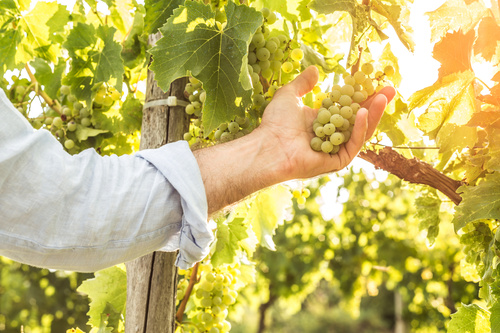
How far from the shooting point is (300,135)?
1174 mm

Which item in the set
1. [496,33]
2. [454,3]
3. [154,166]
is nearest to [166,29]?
[154,166]

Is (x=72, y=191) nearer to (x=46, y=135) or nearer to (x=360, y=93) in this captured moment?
(x=46, y=135)

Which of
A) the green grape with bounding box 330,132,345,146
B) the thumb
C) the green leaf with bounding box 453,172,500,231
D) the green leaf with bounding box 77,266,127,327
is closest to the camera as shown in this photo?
the green grape with bounding box 330,132,345,146

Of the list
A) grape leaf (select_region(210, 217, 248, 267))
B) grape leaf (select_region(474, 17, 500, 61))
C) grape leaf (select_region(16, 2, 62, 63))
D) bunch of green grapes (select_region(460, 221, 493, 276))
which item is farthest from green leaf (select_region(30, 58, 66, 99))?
bunch of green grapes (select_region(460, 221, 493, 276))

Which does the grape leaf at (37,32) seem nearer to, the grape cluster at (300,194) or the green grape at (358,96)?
the grape cluster at (300,194)

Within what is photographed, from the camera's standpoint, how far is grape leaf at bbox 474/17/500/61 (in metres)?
1.27

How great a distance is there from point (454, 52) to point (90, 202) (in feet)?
3.32

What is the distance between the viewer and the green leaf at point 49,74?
1899 mm

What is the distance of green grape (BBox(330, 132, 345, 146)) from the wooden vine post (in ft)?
2.06

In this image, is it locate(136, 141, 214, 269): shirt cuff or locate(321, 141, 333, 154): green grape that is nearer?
locate(136, 141, 214, 269): shirt cuff

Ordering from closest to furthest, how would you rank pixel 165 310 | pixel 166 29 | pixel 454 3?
pixel 166 29 → pixel 454 3 → pixel 165 310

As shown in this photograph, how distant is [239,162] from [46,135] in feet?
1.34

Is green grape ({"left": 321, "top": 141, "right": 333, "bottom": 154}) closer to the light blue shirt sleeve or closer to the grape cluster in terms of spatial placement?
the light blue shirt sleeve

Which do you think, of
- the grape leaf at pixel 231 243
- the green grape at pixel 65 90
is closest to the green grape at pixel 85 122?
the green grape at pixel 65 90
